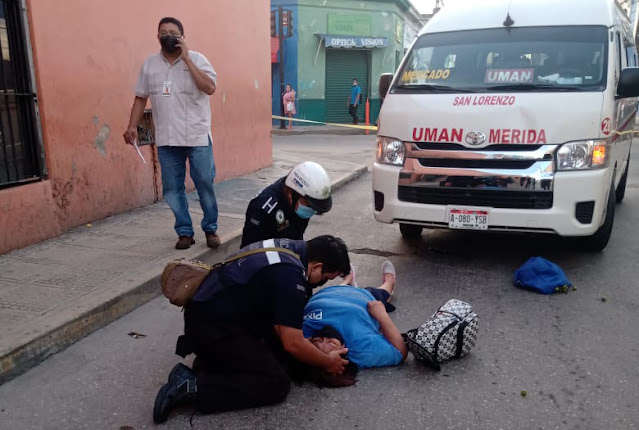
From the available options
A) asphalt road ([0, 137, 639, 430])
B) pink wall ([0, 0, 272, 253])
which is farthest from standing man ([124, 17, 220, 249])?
asphalt road ([0, 137, 639, 430])

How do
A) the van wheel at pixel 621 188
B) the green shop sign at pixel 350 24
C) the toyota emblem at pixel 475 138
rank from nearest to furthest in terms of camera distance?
1. the toyota emblem at pixel 475 138
2. the van wheel at pixel 621 188
3. the green shop sign at pixel 350 24

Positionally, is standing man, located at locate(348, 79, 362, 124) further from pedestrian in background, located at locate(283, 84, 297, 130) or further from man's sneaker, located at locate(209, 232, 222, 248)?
man's sneaker, located at locate(209, 232, 222, 248)

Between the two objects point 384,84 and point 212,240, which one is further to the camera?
point 384,84

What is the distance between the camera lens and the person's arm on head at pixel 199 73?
4.75m

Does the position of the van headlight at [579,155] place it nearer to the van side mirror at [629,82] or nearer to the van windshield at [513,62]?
the van windshield at [513,62]

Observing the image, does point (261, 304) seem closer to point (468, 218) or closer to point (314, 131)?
point (468, 218)

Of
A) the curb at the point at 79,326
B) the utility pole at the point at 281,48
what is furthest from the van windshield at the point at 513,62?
the utility pole at the point at 281,48

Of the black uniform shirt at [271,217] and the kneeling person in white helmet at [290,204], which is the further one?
the black uniform shirt at [271,217]

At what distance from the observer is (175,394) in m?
2.71

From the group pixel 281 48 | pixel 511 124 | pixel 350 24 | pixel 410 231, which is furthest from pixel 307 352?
pixel 350 24

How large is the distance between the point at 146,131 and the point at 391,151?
333 cm

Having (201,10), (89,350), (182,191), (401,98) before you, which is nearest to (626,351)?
(401,98)

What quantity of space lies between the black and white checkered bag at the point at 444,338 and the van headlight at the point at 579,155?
1791mm

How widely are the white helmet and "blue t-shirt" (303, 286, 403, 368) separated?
568mm
